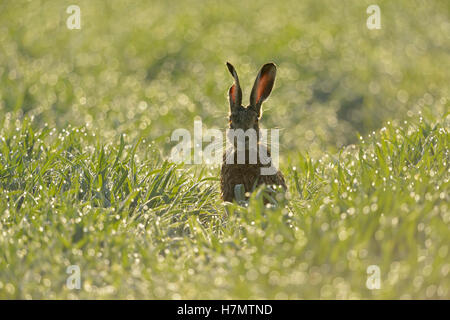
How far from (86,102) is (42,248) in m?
3.42

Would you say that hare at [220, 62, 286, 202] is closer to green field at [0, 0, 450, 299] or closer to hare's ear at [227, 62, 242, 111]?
hare's ear at [227, 62, 242, 111]

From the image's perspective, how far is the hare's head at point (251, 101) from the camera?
3854mm

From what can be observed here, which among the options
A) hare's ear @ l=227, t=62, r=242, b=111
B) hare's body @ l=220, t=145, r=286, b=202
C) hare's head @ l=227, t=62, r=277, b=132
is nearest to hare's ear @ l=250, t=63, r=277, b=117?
hare's head @ l=227, t=62, r=277, b=132

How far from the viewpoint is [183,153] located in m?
5.16

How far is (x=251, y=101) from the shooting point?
12.9 ft

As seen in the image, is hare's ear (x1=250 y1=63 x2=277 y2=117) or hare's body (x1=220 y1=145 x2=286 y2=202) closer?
hare's body (x1=220 y1=145 x2=286 y2=202)

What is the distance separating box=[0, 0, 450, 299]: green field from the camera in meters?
2.93

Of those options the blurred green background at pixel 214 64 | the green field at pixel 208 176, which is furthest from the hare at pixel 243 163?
the blurred green background at pixel 214 64

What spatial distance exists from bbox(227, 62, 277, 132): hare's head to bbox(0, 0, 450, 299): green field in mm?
382

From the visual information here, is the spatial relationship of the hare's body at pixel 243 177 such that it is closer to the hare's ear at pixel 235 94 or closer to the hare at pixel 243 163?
the hare at pixel 243 163

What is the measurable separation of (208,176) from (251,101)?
847 millimetres

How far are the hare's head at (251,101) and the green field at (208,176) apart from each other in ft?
1.25

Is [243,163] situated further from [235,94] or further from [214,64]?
[214,64]

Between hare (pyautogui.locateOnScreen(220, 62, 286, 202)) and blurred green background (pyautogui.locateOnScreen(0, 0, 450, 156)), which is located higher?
blurred green background (pyautogui.locateOnScreen(0, 0, 450, 156))
